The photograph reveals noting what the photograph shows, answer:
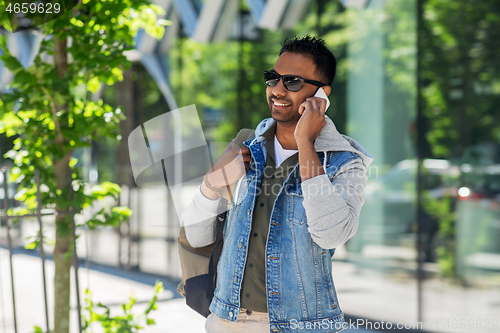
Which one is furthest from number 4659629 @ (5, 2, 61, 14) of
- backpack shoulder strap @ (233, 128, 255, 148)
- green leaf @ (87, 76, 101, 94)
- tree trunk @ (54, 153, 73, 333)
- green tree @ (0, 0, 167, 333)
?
backpack shoulder strap @ (233, 128, 255, 148)

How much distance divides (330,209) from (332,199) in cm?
3

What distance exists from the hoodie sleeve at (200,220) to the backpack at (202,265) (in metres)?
0.03

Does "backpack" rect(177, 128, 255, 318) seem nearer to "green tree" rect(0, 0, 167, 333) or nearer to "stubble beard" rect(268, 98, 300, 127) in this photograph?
"stubble beard" rect(268, 98, 300, 127)

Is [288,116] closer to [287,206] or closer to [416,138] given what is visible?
[287,206]

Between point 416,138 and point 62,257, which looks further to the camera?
point 416,138

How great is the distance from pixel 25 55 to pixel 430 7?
726 centimetres

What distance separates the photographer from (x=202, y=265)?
2.08 meters

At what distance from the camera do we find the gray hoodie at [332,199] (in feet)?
5.52

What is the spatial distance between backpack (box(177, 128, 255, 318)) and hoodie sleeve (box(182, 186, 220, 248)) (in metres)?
0.03

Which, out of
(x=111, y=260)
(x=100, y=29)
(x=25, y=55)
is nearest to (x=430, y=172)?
(x=100, y=29)

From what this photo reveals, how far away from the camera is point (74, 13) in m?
2.77

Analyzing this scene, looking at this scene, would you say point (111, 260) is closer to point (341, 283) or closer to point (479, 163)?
A: point (341, 283)

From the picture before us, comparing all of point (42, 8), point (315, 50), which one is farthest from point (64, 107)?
point (315, 50)

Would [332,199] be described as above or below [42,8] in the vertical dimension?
below
